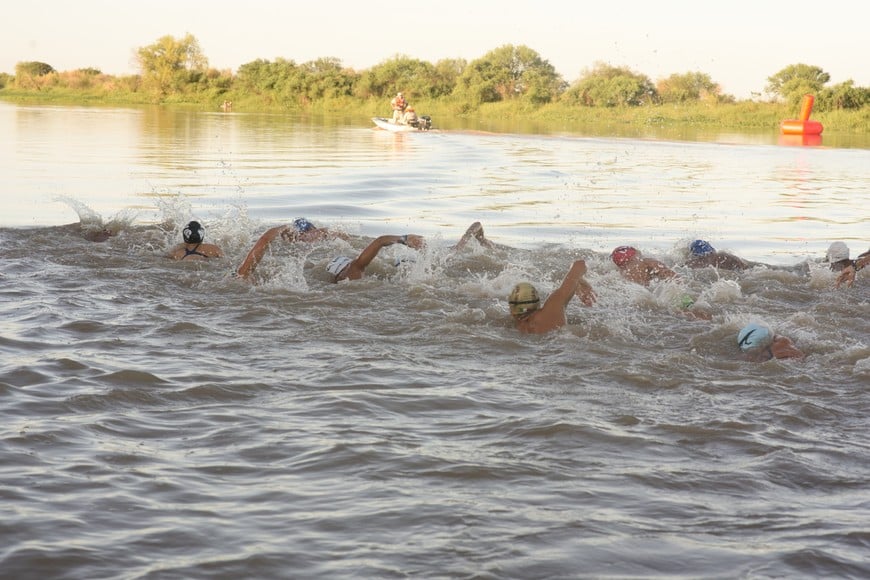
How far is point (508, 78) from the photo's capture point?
6944cm

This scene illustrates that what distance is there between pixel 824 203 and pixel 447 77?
5641 centimetres

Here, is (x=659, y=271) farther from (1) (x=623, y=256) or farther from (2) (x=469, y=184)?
(2) (x=469, y=184)

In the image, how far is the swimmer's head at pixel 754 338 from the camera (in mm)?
7816

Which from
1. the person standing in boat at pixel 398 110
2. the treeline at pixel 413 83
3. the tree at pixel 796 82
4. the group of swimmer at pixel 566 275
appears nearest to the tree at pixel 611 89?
the treeline at pixel 413 83

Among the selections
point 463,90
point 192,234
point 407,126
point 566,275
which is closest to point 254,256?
point 192,234

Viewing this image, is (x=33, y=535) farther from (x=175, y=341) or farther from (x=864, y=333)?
(x=864, y=333)

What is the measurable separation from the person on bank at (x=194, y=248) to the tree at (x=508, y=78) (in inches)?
2118

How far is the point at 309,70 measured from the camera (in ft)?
269

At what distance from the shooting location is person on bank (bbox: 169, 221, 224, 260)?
11.4 m

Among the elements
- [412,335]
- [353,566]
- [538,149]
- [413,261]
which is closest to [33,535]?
[353,566]

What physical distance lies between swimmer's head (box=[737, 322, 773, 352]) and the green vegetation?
147ft

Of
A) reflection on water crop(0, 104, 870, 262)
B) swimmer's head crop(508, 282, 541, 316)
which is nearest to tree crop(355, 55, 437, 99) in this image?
reflection on water crop(0, 104, 870, 262)

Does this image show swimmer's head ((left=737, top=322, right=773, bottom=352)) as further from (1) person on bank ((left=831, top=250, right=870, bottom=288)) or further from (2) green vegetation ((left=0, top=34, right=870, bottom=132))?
(2) green vegetation ((left=0, top=34, right=870, bottom=132))

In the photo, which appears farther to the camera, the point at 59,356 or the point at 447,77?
the point at 447,77
